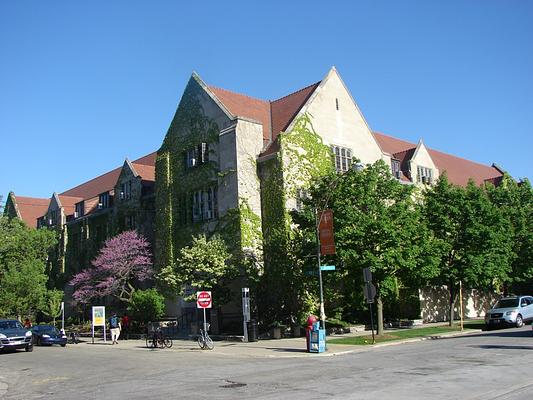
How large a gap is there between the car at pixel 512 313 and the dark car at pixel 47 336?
26375mm

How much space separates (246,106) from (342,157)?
8357 mm

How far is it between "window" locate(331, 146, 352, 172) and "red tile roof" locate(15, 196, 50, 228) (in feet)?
145

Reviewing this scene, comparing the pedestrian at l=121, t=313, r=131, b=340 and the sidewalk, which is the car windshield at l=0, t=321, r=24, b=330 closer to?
the sidewalk

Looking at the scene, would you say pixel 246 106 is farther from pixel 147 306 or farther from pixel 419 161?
pixel 419 161

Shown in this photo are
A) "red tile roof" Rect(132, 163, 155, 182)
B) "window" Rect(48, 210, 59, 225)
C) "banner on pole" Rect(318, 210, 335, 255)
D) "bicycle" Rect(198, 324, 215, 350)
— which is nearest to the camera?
"banner on pole" Rect(318, 210, 335, 255)

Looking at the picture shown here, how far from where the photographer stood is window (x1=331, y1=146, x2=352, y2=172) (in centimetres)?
4028

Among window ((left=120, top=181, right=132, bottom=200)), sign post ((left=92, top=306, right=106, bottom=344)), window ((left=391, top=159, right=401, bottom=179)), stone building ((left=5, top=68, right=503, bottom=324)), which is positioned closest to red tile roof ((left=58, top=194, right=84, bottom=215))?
stone building ((left=5, top=68, right=503, bottom=324))

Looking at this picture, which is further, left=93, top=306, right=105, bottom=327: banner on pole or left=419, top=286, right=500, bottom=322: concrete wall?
left=419, top=286, right=500, bottom=322: concrete wall

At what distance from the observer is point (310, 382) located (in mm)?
13766

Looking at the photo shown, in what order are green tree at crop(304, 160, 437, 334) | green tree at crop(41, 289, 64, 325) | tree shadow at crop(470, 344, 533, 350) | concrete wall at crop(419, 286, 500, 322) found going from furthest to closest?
1. green tree at crop(41, 289, 64, 325)
2. concrete wall at crop(419, 286, 500, 322)
3. green tree at crop(304, 160, 437, 334)
4. tree shadow at crop(470, 344, 533, 350)

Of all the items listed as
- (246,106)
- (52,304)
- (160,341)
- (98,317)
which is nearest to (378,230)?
(160,341)

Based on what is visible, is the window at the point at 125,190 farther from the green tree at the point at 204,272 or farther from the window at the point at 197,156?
the green tree at the point at 204,272

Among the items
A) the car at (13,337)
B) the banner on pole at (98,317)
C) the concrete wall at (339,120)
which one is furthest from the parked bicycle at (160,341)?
the concrete wall at (339,120)

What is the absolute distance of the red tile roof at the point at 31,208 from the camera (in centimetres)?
6950
